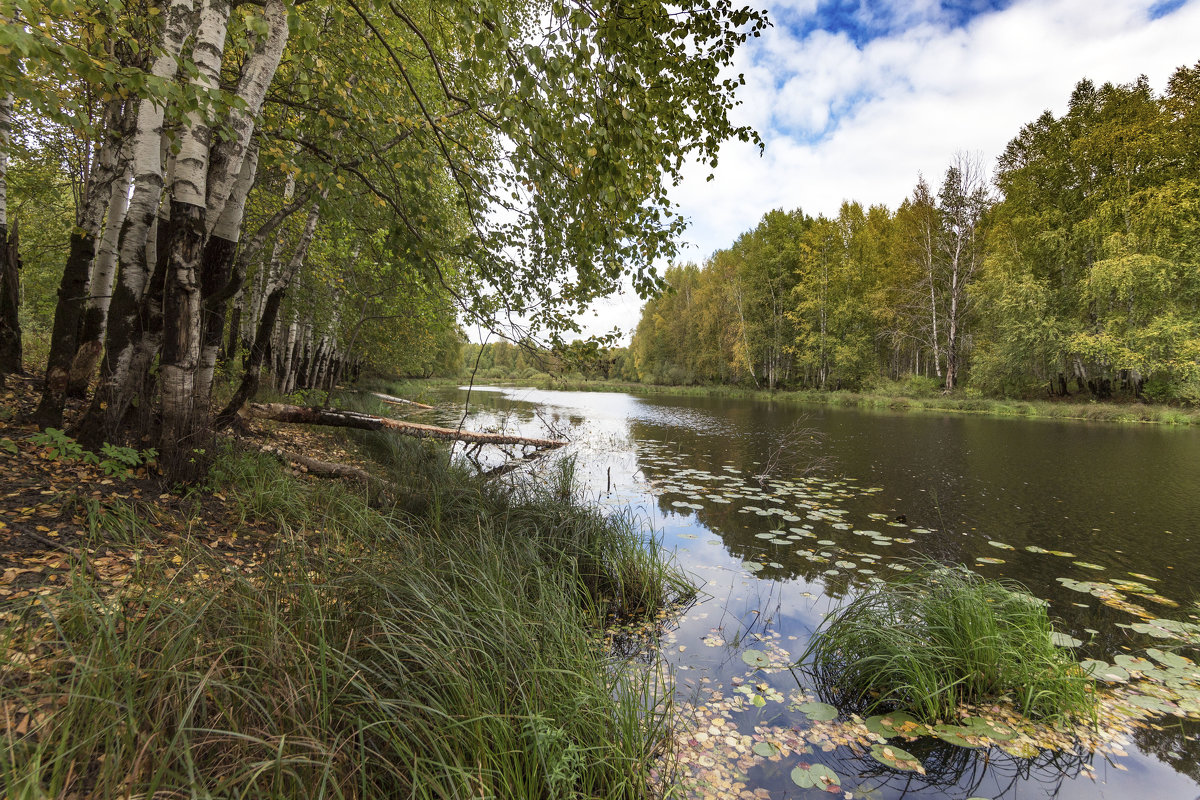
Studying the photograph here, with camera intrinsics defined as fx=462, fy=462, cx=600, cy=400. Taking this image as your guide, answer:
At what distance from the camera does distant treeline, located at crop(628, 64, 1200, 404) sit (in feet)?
67.4

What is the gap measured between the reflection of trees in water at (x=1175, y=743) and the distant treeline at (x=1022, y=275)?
18.4m

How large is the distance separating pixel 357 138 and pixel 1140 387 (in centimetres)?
3347

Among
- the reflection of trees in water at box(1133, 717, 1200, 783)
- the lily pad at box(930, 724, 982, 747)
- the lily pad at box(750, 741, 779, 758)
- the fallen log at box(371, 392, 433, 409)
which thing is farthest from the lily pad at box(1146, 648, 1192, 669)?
the fallen log at box(371, 392, 433, 409)

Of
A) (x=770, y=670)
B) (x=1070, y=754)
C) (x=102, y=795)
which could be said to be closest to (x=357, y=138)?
(x=102, y=795)

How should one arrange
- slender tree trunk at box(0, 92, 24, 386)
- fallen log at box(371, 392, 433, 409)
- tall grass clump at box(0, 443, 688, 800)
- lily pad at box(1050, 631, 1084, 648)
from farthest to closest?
fallen log at box(371, 392, 433, 409)
slender tree trunk at box(0, 92, 24, 386)
lily pad at box(1050, 631, 1084, 648)
tall grass clump at box(0, 443, 688, 800)

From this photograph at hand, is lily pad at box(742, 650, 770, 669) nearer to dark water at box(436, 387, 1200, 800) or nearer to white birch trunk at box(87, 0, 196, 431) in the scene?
dark water at box(436, 387, 1200, 800)

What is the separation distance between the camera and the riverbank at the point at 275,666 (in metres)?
1.47

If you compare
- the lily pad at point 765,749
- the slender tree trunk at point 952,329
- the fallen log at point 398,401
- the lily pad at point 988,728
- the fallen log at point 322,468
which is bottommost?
the lily pad at point 765,749

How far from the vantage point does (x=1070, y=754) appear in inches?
98.8

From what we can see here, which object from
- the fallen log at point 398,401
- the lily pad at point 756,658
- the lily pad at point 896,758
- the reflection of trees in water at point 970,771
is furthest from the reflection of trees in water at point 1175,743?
the fallen log at point 398,401

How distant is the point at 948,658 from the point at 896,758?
691mm

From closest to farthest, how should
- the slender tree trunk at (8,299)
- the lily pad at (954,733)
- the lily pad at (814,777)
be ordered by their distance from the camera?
1. the lily pad at (814,777)
2. the lily pad at (954,733)
3. the slender tree trunk at (8,299)

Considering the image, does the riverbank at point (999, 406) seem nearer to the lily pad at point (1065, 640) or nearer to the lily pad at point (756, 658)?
the lily pad at point (756, 658)

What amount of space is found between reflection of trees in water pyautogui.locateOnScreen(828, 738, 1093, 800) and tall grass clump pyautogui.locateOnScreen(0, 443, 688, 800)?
1172 mm
